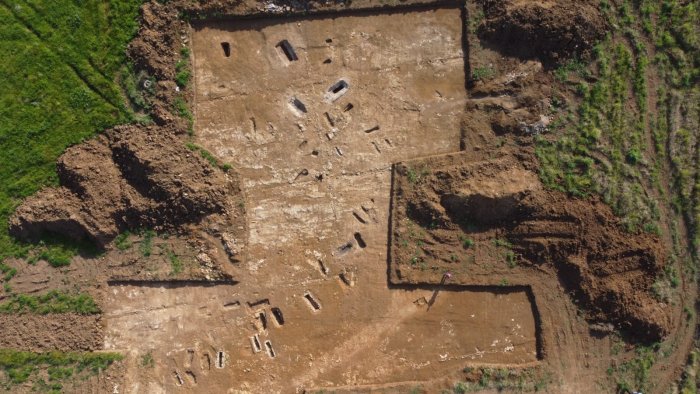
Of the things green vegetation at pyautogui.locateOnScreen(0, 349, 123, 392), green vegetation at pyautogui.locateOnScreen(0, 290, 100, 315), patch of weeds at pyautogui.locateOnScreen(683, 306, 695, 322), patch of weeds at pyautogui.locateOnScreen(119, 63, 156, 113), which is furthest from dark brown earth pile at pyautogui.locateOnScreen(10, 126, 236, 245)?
patch of weeds at pyautogui.locateOnScreen(683, 306, 695, 322)

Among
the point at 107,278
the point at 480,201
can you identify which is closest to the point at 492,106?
the point at 480,201

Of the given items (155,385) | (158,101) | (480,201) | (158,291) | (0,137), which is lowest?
(155,385)

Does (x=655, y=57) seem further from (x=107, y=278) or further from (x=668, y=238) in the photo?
(x=107, y=278)

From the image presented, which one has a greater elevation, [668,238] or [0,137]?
[0,137]

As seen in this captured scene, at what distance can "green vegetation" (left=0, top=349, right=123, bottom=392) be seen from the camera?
535 inches

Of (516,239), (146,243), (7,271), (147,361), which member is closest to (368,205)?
(516,239)

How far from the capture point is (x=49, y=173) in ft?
45.5

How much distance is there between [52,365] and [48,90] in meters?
8.16

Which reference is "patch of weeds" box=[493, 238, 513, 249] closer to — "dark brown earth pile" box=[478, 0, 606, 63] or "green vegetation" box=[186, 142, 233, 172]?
"dark brown earth pile" box=[478, 0, 606, 63]

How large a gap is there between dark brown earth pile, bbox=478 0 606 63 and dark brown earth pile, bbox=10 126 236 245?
9.74m

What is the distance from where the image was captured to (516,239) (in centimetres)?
1405

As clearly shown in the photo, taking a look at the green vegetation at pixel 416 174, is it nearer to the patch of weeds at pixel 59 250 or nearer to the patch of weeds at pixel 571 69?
the patch of weeds at pixel 571 69

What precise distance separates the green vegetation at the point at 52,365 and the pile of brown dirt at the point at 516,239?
9199mm

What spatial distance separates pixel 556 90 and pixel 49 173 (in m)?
15.5
